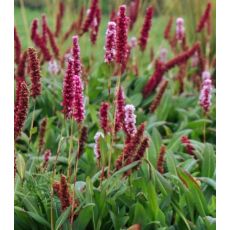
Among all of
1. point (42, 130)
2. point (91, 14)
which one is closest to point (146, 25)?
point (91, 14)

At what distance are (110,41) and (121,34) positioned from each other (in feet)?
0.30

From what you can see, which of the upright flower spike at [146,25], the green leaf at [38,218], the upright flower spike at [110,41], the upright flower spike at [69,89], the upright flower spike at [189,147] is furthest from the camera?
the upright flower spike at [189,147]

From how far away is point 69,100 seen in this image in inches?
59.7

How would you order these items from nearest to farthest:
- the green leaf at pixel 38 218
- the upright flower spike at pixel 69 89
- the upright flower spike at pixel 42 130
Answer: the upright flower spike at pixel 69 89, the green leaf at pixel 38 218, the upright flower spike at pixel 42 130

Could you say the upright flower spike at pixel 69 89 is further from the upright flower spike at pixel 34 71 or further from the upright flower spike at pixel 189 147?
the upright flower spike at pixel 189 147

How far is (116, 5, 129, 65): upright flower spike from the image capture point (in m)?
1.54

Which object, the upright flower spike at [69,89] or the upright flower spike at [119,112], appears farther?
the upright flower spike at [119,112]

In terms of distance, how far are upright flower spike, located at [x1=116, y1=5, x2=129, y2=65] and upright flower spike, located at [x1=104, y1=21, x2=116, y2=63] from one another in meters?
0.05

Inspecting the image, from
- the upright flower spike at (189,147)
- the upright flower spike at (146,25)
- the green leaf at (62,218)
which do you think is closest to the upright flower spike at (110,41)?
the green leaf at (62,218)

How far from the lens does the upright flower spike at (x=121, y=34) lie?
1.54 metres

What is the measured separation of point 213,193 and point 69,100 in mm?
847

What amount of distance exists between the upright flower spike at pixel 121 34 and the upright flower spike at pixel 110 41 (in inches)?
2.1
